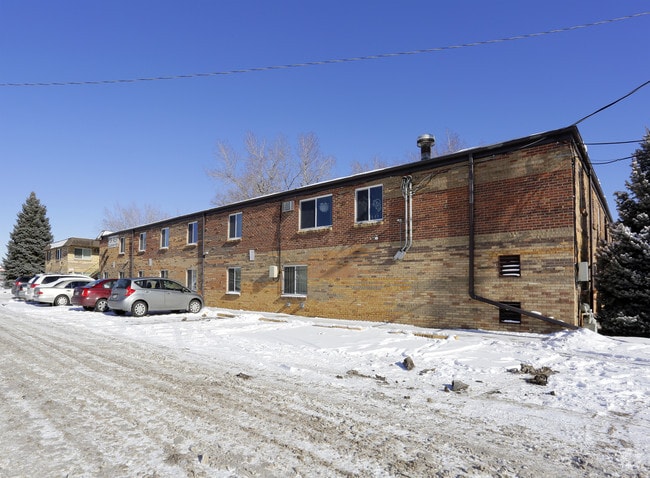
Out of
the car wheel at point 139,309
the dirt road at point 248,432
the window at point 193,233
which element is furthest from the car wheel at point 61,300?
the dirt road at point 248,432

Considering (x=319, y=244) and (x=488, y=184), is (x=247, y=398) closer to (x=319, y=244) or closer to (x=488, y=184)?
(x=488, y=184)

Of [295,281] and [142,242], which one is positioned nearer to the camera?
[295,281]

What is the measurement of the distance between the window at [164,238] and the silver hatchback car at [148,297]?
865cm

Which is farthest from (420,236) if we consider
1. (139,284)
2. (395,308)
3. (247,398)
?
(139,284)

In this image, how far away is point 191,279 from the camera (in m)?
22.6

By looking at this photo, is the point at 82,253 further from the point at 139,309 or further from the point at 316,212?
the point at 316,212

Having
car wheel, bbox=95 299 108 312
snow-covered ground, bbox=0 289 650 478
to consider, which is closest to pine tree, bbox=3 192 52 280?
car wheel, bbox=95 299 108 312

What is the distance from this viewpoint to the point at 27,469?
3.12m

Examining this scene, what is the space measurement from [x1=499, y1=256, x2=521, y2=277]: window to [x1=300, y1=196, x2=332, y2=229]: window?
6491 millimetres

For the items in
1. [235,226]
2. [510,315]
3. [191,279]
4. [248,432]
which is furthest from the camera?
[191,279]

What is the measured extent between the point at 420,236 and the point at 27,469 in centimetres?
1103

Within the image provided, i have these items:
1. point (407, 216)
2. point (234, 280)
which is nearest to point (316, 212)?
point (407, 216)

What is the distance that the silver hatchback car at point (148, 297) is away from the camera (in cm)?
1555

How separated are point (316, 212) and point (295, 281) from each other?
3.01m
